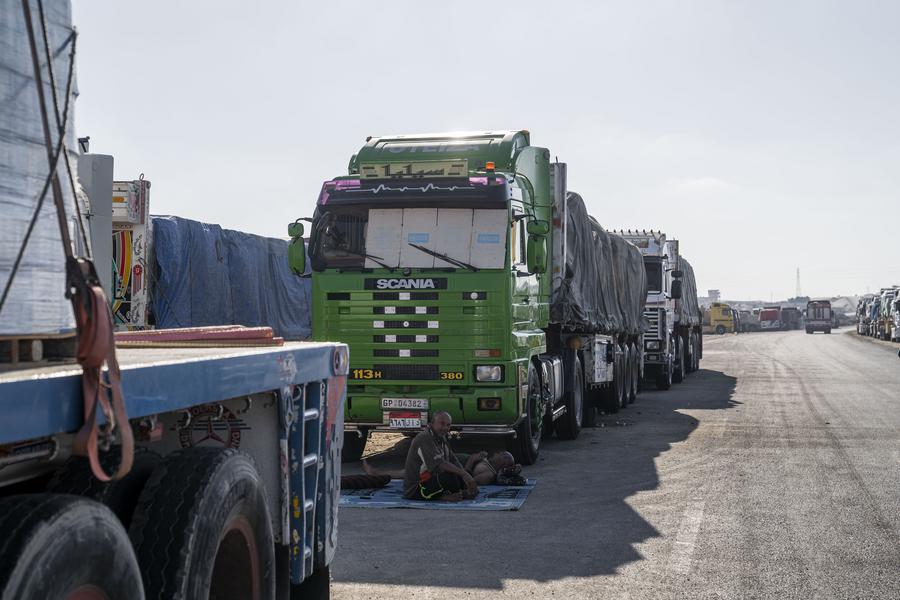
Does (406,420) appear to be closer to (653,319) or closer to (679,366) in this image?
(653,319)

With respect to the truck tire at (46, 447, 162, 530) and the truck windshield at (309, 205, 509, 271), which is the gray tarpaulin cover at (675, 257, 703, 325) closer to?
the truck windshield at (309, 205, 509, 271)

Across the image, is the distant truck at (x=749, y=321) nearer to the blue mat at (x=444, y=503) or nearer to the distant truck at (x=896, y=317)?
the distant truck at (x=896, y=317)

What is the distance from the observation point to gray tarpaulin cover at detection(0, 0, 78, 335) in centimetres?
293

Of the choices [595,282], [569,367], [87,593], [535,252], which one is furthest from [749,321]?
[87,593]

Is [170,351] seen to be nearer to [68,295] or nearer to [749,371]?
[68,295]

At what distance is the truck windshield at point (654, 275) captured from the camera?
87.3 feet

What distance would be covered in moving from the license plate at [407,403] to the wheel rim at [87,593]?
8.70 m

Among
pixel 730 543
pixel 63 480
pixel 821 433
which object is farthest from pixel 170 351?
pixel 821 433

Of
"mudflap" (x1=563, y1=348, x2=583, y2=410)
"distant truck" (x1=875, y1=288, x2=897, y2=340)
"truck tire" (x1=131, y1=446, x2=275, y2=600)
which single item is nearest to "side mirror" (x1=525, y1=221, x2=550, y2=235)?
"mudflap" (x1=563, y1=348, x2=583, y2=410)

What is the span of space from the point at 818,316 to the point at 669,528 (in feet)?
305

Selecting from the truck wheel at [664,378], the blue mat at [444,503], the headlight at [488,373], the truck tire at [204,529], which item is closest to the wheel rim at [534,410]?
the headlight at [488,373]

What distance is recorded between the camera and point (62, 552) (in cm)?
263

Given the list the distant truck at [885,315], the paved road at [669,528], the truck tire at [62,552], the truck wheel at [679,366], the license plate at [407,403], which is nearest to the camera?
the truck tire at [62,552]

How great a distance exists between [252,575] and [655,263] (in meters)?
23.6
